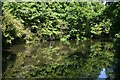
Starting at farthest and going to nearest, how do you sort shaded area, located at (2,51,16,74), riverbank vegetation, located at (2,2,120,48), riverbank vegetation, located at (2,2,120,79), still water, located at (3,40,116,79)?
riverbank vegetation, located at (2,2,120,48)
riverbank vegetation, located at (2,2,120,79)
shaded area, located at (2,51,16,74)
still water, located at (3,40,116,79)

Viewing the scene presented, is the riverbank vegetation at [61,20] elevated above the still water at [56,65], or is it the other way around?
the riverbank vegetation at [61,20]

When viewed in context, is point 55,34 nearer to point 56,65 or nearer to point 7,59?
point 7,59

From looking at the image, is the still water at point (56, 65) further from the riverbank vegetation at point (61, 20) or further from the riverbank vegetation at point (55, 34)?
the riverbank vegetation at point (61, 20)

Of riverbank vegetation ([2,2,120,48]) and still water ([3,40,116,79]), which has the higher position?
riverbank vegetation ([2,2,120,48])

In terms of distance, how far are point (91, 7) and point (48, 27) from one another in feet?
6.04

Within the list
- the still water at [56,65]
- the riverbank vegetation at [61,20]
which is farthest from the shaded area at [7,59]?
the riverbank vegetation at [61,20]

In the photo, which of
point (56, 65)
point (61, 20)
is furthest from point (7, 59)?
point (61, 20)

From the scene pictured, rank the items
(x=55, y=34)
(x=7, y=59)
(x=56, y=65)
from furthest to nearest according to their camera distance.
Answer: (x=55, y=34) < (x=7, y=59) < (x=56, y=65)

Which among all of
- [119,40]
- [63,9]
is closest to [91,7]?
[63,9]

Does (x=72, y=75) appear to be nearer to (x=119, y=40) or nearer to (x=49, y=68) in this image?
(x=49, y=68)

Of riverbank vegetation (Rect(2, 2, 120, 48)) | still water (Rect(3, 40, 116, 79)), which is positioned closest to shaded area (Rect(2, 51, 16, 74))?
still water (Rect(3, 40, 116, 79))

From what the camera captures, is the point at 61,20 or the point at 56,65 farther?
the point at 61,20

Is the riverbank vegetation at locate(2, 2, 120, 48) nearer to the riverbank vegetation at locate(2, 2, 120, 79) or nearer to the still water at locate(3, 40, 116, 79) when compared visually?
the riverbank vegetation at locate(2, 2, 120, 79)

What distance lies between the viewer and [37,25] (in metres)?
11.0
